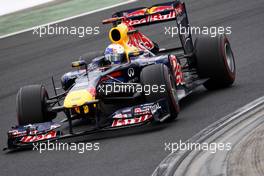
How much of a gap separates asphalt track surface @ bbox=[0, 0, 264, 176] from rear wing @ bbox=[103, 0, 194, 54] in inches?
33.2

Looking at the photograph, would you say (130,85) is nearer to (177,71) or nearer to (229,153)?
(177,71)

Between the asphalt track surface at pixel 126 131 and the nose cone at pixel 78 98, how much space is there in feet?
1.70

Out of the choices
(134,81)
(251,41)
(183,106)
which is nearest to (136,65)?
(134,81)

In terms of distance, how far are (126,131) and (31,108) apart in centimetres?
132

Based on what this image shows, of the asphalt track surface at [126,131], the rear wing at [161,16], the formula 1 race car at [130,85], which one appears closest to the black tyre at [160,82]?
the formula 1 race car at [130,85]

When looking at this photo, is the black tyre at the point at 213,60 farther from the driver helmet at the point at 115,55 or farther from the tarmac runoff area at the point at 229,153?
the tarmac runoff area at the point at 229,153

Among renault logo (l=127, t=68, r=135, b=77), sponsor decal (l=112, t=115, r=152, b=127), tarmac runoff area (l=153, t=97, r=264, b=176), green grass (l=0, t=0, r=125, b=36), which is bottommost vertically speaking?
tarmac runoff area (l=153, t=97, r=264, b=176)

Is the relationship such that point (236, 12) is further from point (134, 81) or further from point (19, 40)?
point (134, 81)

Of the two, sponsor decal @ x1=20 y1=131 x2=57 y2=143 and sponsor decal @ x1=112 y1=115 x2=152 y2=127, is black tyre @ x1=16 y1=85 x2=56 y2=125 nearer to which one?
sponsor decal @ x1=20 y1=131 x2=57 y2=143

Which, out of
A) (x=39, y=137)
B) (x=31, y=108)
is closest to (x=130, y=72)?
(x=31, y=108)

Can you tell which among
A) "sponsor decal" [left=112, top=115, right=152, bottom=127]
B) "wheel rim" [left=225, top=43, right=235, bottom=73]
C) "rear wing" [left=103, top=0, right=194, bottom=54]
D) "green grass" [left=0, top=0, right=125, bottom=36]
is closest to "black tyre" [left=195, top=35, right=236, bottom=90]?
"wheel rim" [left=225, top=43, right=235, bottom=73]

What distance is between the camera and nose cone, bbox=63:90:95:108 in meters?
9.80

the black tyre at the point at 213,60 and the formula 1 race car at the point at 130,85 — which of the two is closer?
the formula 1 race car at the point at 130,85

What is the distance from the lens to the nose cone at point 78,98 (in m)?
9.80
